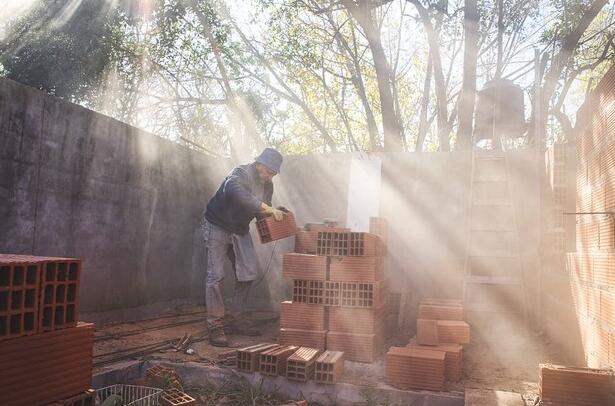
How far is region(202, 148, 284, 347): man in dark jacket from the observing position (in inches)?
223

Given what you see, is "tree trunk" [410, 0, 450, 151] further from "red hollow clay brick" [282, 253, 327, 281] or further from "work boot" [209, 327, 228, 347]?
"work boot" [209, 327, 228, 347]

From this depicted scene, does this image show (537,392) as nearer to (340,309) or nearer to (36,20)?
(340,309)

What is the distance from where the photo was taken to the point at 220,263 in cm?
588

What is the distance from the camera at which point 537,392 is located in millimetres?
3979

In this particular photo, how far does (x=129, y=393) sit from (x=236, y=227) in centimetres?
255

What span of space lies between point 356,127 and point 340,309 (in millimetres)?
21435

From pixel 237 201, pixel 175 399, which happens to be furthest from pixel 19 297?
pixel 237 201

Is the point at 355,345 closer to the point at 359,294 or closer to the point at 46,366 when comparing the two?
the point at 359,294

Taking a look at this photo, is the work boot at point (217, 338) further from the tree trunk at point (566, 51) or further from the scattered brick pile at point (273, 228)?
the tree trunk at point (566, 51)

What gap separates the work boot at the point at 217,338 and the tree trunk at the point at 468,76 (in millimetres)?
8934

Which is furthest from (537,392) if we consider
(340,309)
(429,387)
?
(340,309)

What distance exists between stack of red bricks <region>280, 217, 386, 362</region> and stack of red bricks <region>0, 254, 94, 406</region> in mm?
2882

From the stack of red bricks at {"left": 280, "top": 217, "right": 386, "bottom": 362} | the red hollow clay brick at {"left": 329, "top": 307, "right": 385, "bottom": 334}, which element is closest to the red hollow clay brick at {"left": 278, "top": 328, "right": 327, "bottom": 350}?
the stack of red bricks at {"left": 280, "top": 217, "right": 386, "bottom": 362}

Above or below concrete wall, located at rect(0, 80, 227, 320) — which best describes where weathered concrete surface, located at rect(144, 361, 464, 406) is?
below
